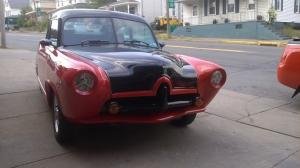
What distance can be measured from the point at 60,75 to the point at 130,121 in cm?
94

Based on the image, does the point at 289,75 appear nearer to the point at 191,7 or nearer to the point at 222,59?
the point at 222,59

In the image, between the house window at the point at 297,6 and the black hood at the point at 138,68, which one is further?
the house window at the point at 297,6

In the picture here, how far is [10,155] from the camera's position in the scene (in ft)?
16.6

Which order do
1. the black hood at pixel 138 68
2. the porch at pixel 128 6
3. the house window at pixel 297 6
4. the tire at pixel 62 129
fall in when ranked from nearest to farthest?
1. the black hood at pixel 138 68
2. the tire at pixel 62 129
3. the house window at pixel 297 6
4. the porch at pixel 128 6

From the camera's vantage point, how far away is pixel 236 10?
35844 millimetres

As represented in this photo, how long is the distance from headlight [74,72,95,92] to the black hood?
22cm

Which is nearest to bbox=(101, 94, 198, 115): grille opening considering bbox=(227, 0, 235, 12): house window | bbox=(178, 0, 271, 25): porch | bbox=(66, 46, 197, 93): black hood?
bbox=(66, 46, 197, 93): black hood

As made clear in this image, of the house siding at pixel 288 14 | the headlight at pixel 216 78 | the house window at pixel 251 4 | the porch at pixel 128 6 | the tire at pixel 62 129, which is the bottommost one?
the tire at pixel 62 129

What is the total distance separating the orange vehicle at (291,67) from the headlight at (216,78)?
2.37 m

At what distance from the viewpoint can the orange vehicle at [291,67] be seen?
7359 mm

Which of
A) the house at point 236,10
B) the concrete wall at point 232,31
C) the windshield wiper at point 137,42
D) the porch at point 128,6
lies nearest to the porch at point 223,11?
the house at point 236,10

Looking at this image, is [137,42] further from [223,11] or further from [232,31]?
[223,11]

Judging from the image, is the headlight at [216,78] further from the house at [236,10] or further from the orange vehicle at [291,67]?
the house at [236,10]

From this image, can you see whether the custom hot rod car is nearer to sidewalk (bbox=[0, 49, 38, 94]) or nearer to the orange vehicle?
the orange vehicle
